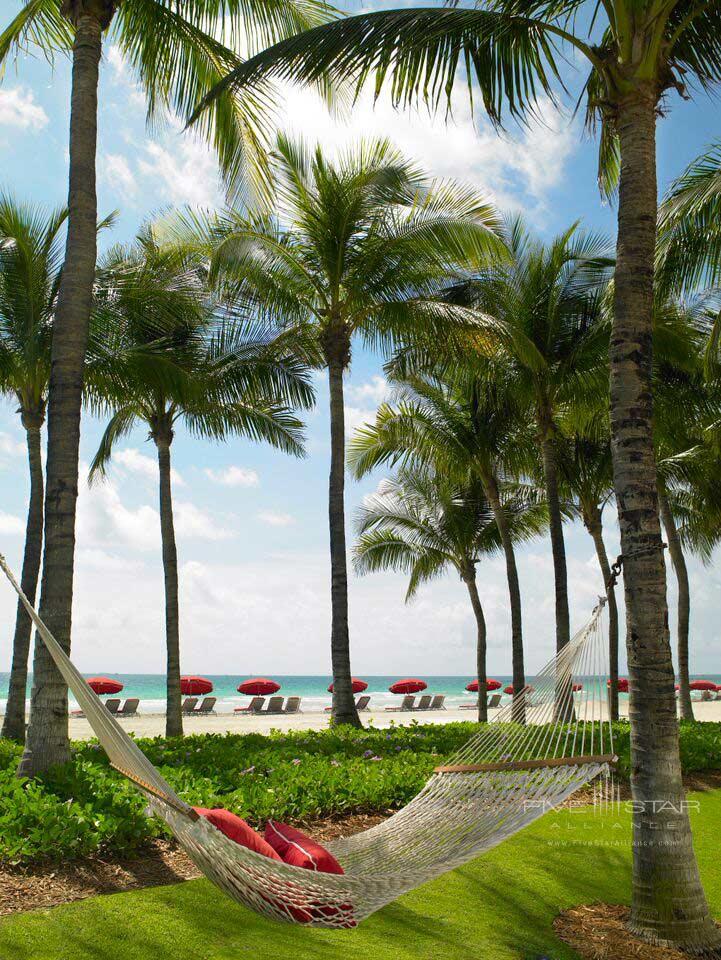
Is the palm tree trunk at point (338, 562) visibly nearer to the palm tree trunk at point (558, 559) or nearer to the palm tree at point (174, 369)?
the palm tree at point (174, 369)

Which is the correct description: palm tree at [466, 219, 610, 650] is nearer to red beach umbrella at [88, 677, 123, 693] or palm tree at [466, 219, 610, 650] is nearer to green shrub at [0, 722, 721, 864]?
green shrub at [0, 722, 721, 864]

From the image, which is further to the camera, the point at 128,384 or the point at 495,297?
the point at 495,297

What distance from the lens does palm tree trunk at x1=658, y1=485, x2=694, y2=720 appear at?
13242 mm

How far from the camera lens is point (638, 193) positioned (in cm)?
418

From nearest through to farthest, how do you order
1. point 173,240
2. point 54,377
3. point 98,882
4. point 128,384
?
point 98,882, point 54,377, point 128,384, point 173,240

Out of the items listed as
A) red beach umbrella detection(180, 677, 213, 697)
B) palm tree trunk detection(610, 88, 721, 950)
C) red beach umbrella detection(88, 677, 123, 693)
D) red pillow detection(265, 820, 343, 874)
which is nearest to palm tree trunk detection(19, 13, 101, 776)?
red pillow detection(265, 820, 343, 874)

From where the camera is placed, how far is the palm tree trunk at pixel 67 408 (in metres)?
5.32

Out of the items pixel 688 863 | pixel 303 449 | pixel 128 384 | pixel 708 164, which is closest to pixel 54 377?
pixel 128 384

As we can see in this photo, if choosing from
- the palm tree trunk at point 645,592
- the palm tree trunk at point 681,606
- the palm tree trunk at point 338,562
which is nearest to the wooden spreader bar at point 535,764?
the palm tree trunk at point 645,592

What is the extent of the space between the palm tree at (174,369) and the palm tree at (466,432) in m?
1.90

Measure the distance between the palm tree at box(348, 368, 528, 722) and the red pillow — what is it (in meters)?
8.72

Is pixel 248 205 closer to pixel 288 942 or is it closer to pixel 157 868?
pixel 157 868

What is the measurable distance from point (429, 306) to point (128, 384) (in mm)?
3633

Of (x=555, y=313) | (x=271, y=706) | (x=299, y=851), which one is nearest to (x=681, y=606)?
(x=555, y=313)
